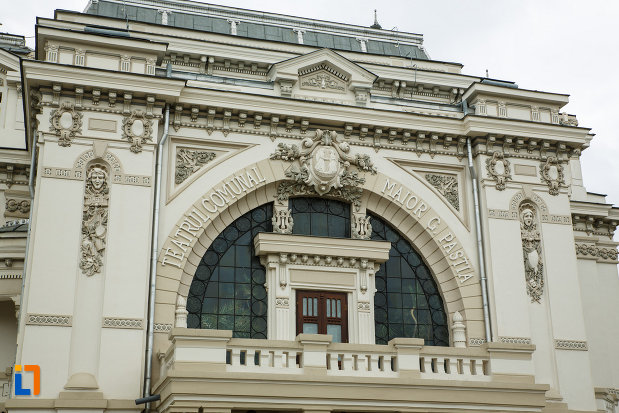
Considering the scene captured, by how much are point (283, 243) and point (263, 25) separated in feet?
45.9

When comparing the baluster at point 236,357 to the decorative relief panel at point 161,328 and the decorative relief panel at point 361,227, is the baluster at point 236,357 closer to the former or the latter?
the decorative relief panel at point 161,328

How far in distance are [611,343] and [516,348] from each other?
12.4 m

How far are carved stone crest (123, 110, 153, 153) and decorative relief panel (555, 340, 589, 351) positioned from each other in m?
14.0

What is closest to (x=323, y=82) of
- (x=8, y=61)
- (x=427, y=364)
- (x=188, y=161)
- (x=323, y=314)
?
(x=188, y=161)

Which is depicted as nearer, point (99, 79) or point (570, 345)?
point (99, 79)

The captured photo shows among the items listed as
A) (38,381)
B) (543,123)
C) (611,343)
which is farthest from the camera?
(611,343)

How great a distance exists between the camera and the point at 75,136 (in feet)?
76.4

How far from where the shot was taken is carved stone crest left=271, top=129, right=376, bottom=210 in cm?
2545

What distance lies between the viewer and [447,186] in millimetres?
26797

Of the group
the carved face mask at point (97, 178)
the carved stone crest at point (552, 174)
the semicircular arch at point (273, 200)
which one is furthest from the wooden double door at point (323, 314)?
the carved stone crest at point (552, 174)

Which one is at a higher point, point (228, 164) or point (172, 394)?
point (228, 164)

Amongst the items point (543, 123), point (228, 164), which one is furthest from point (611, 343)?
point (228, 164)

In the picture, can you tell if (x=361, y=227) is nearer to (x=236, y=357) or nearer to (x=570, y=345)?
(x=236, y=357)

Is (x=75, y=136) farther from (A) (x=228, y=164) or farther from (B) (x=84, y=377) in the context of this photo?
(B) (x=84, y=377)
